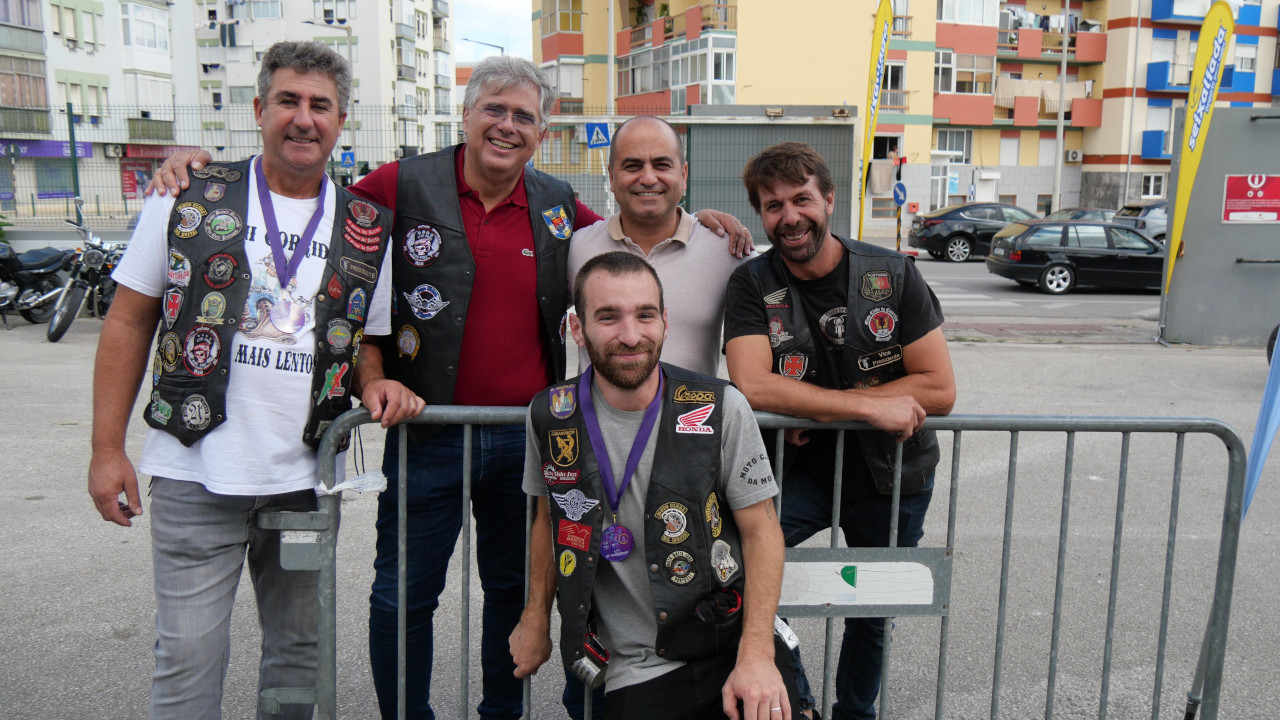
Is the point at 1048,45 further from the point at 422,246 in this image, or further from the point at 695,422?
the point at 695,422

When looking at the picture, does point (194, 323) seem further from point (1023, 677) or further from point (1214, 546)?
point (1214, 546)

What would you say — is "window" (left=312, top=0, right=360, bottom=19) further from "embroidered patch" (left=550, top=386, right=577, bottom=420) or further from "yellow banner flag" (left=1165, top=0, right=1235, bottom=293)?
"embroidered patch" (left=550, top=386, right=577, bottom=420)

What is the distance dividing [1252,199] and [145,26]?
190 ft

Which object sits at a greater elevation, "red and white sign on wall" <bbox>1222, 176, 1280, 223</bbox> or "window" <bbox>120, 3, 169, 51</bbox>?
"window" <bbox>120, 3, 169, 51</bbox>

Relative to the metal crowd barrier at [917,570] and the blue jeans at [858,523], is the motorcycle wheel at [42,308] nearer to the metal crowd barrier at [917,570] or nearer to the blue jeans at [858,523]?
the metal crowd barrier at [917,570]

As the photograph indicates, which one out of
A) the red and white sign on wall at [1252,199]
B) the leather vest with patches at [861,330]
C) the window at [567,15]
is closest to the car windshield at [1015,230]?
the red and white sign on wall at [1252,199]

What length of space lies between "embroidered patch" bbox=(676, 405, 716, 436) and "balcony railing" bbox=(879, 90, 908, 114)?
139 feet

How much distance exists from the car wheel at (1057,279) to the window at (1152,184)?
3422 centimetres

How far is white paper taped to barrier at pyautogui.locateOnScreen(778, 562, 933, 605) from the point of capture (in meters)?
2.90

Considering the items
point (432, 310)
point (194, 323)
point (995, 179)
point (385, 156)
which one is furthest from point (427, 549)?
point (995, 179)

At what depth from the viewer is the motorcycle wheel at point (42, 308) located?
37.0ft

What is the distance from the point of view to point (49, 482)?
591 centimetres

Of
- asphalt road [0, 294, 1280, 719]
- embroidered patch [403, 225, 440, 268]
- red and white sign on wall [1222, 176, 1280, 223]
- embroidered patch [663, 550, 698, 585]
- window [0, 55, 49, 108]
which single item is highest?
window [0, 55, 49, 108]

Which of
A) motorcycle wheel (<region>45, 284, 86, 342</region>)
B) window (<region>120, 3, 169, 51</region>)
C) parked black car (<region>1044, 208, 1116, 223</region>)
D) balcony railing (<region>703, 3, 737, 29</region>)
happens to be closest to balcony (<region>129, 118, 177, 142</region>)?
motorcycle wheel (<region>45, 284, 86, 342</region>)
